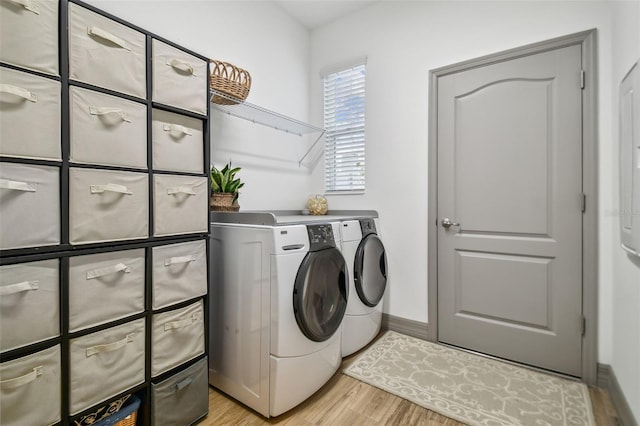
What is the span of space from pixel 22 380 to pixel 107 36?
1.22 meters

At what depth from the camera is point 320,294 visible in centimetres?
163

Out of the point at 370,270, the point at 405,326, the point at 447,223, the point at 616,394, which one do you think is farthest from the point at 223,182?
the point at 616,394

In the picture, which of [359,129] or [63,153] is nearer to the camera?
[63,153]

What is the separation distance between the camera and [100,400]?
3.77ft

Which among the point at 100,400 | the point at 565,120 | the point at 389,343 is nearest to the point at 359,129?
the point at 565,120

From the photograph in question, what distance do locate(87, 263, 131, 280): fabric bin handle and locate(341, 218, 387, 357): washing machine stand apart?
1224 millimetres

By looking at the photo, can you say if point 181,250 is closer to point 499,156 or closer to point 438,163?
point 438,163

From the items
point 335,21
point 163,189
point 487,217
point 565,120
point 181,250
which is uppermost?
point 335,21

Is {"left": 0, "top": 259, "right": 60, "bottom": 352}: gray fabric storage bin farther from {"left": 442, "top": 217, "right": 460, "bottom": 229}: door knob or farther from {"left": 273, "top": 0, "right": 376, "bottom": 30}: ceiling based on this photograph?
{"left": 273, "top": 0, "right": 376, "bottom": 30}: ceiling

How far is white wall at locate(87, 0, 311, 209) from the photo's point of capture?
6.29 ft

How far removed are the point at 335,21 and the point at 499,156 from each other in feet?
6.46

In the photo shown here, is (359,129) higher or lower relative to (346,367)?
higher

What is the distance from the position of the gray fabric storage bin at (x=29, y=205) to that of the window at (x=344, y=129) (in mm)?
2133

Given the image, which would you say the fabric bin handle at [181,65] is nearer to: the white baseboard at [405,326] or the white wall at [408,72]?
the white wall at [408,72]
